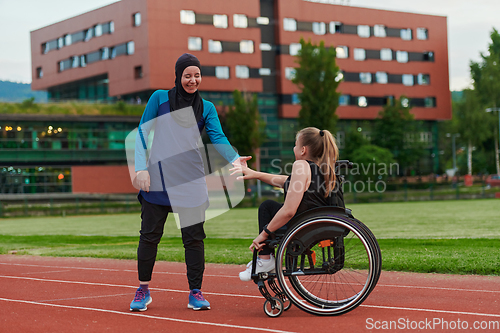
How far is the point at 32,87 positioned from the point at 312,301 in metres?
69.3

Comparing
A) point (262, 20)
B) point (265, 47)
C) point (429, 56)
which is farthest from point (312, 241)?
point (429, 56)

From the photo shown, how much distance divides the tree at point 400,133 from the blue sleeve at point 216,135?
185 ft

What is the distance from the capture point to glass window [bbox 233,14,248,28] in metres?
58.9

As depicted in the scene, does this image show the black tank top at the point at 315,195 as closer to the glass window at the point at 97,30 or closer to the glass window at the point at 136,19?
the glass window at the point at 136,19

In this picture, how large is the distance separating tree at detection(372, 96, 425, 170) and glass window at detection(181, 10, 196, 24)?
21.0 meters

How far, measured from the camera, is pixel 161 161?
211 inches

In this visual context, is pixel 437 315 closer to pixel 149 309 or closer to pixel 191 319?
pixel 191 319

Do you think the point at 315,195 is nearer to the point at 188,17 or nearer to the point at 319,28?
the point at 188,17

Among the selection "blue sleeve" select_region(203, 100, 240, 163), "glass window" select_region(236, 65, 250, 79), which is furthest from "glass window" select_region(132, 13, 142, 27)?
"blue sleeve" select_region(203, 100, 240, 163)

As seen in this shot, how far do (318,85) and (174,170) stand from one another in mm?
46239

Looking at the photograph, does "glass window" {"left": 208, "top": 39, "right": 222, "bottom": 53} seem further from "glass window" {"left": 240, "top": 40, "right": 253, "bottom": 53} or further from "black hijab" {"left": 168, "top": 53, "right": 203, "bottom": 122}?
"black hijab" {"left": 168, "top": 53, "right": 203, "bottom": 122}

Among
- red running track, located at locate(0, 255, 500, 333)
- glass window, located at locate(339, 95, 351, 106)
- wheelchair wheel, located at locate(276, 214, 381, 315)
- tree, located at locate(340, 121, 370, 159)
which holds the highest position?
glass window, located at locate(339, 95, 351, 106)

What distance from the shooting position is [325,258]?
16.0ft

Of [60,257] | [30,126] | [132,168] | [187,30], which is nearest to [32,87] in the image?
[30,126]
